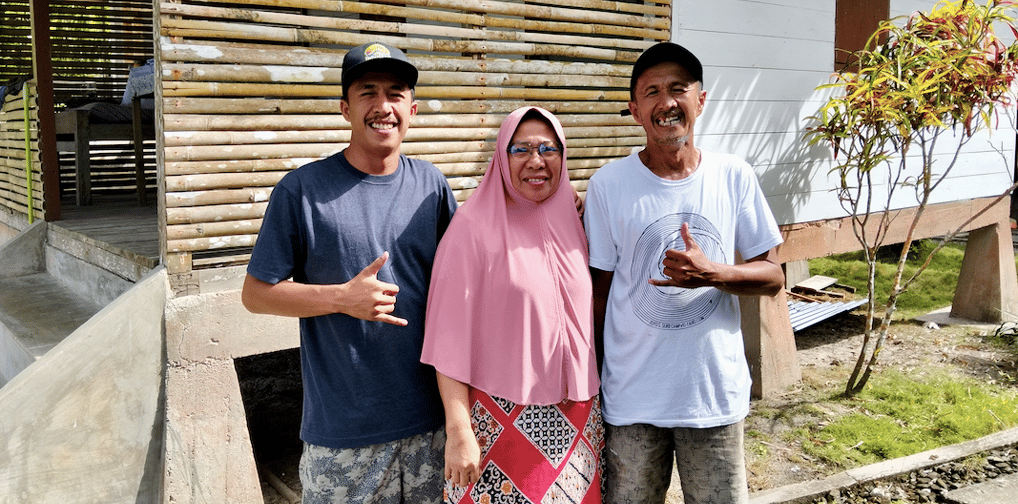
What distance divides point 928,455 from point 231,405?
14.4 feet

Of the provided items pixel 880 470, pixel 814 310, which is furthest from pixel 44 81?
pixel 814 310

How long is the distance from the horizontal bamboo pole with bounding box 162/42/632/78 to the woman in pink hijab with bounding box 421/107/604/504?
90.7 inches

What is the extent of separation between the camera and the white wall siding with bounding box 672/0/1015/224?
20.2ft

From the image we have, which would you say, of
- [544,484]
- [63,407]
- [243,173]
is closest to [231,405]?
[63,407]

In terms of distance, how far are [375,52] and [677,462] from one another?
166 centimetres

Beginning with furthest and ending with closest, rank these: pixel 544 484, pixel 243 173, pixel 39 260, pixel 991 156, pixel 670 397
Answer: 1. pixel 991 156
2. pixel 39 260
3. pixel 243 173
4. pixel 670 397
5. pixel 544 484

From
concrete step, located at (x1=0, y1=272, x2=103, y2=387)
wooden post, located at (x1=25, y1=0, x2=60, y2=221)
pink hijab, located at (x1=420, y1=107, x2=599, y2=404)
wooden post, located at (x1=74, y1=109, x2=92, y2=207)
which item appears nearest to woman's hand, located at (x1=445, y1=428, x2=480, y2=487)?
pink hijab, located at (x1=420, y1=107, x2=599, y2=404)

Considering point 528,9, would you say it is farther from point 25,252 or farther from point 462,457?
point 25,252

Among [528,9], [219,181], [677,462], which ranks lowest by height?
[677,462]

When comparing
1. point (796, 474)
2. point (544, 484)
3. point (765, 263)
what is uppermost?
point (765, 263)

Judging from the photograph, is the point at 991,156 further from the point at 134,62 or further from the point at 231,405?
the point at 134,62

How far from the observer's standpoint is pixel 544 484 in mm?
2350

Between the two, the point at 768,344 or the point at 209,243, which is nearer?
the point at 209,243

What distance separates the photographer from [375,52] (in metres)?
2.38
